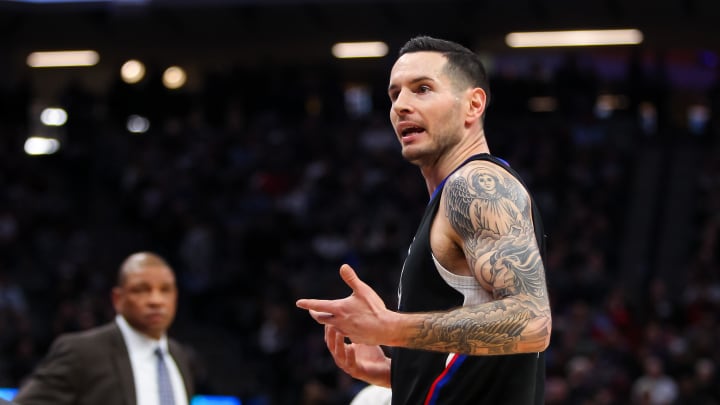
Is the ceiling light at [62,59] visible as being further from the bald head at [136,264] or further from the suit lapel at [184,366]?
the suit lapel at [184,366]

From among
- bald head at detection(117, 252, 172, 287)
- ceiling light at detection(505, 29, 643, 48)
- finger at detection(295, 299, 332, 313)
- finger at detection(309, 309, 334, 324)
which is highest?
ceiling light at detection(505, 29, 643, 48)

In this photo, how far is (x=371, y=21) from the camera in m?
21.3

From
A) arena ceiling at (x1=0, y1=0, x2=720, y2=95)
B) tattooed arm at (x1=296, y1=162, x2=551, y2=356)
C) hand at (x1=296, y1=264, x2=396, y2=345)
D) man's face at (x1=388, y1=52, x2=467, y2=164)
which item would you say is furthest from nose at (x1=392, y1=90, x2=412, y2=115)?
arena ceiling at (x1=0, y1=0, x2=720, y2=95)

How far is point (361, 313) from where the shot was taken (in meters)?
2.64

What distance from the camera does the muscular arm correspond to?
2.67m

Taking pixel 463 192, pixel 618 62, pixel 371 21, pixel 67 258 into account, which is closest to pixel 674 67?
pixel 618 62

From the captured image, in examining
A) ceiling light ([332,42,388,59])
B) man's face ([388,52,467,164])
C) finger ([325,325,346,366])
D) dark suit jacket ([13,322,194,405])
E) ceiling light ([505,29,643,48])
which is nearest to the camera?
man's face ([388,52,467,164])

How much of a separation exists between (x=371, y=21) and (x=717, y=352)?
11154mm

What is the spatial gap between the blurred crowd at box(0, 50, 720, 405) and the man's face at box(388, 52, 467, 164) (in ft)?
30.1

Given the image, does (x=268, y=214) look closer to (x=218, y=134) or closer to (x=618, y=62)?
(x=218, y=134)

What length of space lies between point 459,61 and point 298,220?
45.5 ft

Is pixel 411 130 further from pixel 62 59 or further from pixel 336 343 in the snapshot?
pixel 62 59

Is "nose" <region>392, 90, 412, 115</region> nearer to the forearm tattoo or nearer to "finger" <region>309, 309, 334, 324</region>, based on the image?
the forearm tattoo

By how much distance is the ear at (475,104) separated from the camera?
3146 mm
